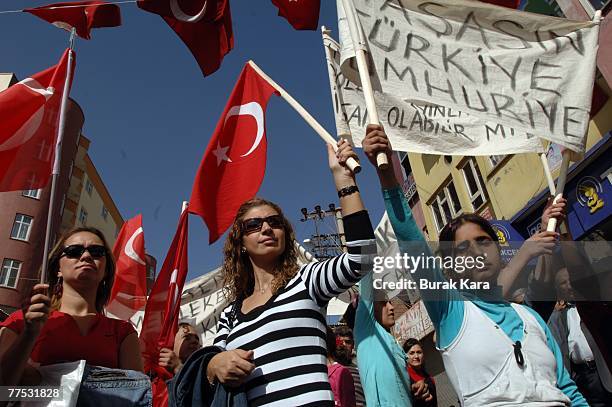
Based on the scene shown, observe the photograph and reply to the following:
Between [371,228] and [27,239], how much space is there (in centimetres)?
2717

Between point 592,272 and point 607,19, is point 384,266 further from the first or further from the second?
point 607,19

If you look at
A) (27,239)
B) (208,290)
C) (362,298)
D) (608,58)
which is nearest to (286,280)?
(362,298)

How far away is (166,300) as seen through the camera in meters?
5.41

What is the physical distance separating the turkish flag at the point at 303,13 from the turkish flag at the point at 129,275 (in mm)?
3657

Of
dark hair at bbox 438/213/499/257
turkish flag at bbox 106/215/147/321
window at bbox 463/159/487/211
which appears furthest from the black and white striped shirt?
window at bbox 463/159/487/211

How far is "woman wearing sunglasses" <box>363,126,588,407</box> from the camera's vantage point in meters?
1.90

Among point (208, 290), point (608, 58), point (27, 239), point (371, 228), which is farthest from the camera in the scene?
point (27, 239)

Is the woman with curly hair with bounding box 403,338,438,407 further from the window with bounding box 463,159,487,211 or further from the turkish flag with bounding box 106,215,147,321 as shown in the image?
the window with bounding box 463,159,487,211

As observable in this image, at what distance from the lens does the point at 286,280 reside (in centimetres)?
226

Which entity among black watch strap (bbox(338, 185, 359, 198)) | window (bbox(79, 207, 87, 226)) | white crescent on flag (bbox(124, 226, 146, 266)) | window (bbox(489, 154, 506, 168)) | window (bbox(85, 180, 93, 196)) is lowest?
black watch strap (bbox(338, 185, 359, 198))

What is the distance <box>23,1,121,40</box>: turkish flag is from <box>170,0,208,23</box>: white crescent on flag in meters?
0.53

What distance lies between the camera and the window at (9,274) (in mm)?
23359

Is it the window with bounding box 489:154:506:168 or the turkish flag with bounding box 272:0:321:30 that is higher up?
the window with bounding box 489:154:506:168

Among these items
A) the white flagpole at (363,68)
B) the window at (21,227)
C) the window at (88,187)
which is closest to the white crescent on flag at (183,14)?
the white flagpole at (363,68)
